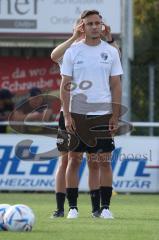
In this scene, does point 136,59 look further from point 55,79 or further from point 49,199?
point 49,199

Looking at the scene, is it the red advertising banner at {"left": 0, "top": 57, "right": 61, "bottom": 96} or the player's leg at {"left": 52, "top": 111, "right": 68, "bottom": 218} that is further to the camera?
the red advertising banner at {"left": 0, "top": 57, "right": 61, "bottom": 96}

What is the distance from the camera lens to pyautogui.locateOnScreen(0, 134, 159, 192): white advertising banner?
59.2ft

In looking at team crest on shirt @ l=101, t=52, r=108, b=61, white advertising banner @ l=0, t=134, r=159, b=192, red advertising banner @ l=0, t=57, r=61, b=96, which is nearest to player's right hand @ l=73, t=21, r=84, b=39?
team crest on shirt @ l=101, t=52, r=108, b=61

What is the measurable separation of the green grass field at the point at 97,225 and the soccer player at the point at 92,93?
0.52 metres

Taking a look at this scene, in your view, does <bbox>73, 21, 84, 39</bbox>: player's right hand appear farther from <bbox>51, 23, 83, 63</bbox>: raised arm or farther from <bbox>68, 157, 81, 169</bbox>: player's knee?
<bbox>68, 157, 81, 169</bbox>: player's knee

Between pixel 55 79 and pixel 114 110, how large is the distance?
11.0 meters

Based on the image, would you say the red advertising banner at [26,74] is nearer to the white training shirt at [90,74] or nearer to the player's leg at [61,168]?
the player's leg at [61,168]

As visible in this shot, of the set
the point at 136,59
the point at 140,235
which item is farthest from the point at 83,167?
the point at 136,59

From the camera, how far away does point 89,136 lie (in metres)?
11.7

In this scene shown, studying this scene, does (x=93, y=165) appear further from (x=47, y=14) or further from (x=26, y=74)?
(x=26, y=74)

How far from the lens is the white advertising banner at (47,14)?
69.9ft

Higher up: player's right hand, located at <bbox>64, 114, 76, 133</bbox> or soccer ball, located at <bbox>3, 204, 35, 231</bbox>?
player's right hand, located at <bbox>64, 114, 76, 133</bbox>

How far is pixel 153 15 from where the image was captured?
35.6 meters

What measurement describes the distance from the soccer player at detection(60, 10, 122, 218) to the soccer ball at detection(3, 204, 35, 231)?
1.91 metres
